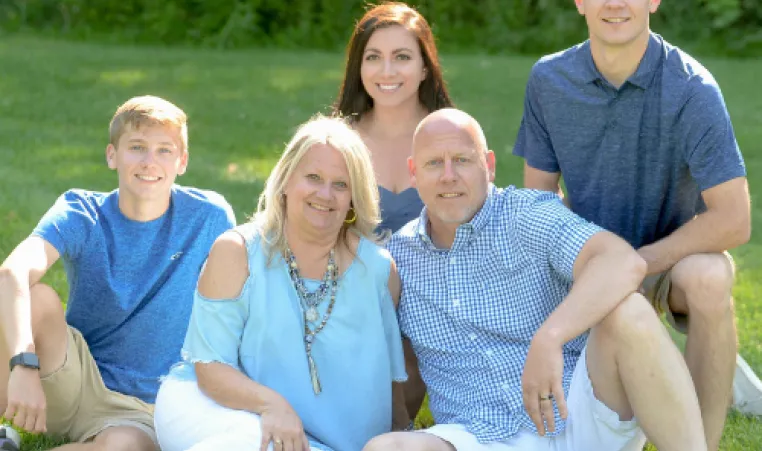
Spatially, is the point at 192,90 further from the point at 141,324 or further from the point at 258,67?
the point at 141,324

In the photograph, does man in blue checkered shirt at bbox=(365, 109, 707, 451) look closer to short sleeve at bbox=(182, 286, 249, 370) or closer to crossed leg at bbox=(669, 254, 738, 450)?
crossed leg at bbox=(669, 254, 738, 450)

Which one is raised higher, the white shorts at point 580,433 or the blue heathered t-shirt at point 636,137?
the blue heathered t-shirt at point 636,137

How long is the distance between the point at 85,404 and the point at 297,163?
1.13 metres

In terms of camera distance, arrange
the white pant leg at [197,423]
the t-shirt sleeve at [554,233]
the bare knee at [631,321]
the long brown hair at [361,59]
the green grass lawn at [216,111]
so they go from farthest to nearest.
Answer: the green grass lawn at [216,111]
the long brown hair at [361,59]
the t-shirt sleeve at [554,233]
the white pant leg at [197,423]
the bare knee at [631,321]

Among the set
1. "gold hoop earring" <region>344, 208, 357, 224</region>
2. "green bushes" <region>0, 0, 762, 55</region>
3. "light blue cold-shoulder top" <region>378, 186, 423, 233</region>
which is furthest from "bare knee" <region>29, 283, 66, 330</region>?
"green bushes" <region>0, 0, 762, 55</region>

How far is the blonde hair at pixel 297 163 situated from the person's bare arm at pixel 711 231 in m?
0.95

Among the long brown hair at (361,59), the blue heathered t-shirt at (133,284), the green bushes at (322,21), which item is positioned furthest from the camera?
the green bushes at (322,21)

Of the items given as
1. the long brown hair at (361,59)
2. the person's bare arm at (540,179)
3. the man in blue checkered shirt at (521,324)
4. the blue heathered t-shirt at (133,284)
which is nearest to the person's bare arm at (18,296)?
the blue heathered t-shirt at (133,284)

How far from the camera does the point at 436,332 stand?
146 inches

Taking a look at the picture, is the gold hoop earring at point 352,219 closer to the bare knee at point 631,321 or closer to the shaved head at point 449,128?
the shaved head at point 449,128

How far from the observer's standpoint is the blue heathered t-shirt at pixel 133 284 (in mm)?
4035

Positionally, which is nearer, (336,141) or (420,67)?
(336,141)

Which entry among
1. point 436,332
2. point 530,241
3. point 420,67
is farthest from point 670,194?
point 420,67

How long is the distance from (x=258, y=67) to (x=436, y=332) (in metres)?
9.31
